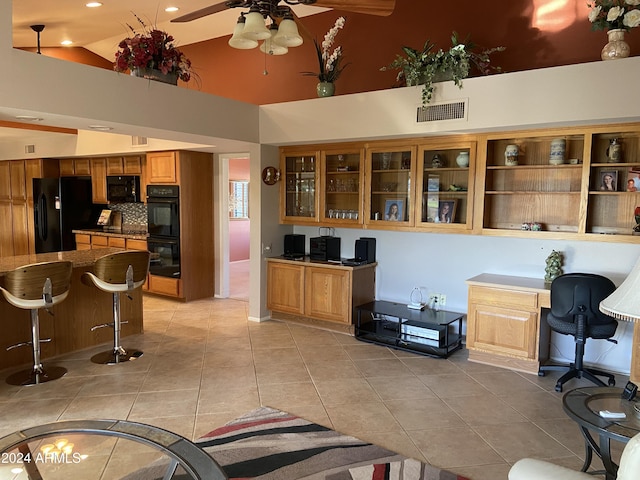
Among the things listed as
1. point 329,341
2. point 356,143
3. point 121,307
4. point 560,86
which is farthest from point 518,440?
point 121,307

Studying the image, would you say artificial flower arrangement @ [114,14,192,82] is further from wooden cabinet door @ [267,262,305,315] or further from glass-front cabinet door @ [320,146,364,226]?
wooden cabinet door @ [267,262,305,315]

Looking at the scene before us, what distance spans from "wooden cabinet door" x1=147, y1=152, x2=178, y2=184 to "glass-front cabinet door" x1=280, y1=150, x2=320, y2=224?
170 cm

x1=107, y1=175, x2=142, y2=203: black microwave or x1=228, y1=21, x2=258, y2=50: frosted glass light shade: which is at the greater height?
x1=228, y1=21, x2=258, y2=50: frosted glass light shade

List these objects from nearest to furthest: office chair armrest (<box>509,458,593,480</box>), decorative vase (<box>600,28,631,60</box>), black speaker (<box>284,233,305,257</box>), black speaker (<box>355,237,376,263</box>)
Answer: office chair armrest (<box>509,458,593,480</box>)
decorative vase (<box>600,28,631,60</box>)
black speaker (<box>355,237,376,263</box>)
black speaker (<box>284,233,305,257</box>)

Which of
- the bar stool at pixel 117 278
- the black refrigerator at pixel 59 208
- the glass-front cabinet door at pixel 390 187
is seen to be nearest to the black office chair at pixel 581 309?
the glass-front cabinet door at pixel 390 187

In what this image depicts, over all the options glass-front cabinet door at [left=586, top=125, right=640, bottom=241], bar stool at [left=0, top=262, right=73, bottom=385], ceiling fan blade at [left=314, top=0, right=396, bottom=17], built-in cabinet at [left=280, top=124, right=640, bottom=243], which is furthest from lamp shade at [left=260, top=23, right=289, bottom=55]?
glass-front cabinet door at [left=586, top=125, right=640, bottom=241]

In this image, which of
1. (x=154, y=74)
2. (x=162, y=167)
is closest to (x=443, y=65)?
(x=154, y=74)

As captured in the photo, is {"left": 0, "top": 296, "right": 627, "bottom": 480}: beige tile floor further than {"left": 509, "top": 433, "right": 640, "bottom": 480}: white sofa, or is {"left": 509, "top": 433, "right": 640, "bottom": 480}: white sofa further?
{"left": 0, "top": 296, "right": 627, "bottom": 480}: beige tile floor

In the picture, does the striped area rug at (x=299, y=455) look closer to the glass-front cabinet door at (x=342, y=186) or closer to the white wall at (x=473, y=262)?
the white wall at (x=473, y=262)

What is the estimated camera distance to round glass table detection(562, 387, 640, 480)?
204cm

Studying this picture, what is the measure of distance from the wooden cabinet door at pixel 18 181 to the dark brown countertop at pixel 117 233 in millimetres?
1311

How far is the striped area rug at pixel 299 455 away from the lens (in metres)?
2.59

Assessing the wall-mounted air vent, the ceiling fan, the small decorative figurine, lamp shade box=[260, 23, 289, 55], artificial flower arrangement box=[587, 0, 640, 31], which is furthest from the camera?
the wall-mounted air vent

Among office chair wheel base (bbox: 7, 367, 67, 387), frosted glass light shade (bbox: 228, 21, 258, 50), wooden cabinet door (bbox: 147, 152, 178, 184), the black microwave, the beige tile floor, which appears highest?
frosted glass light shade (bbox: 228, 21, 258, 50)
